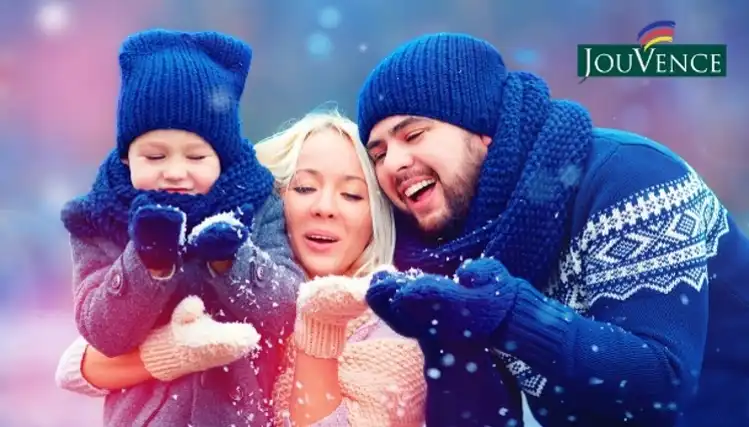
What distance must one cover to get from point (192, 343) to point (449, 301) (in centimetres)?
37

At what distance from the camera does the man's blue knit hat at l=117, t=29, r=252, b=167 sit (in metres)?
1.06

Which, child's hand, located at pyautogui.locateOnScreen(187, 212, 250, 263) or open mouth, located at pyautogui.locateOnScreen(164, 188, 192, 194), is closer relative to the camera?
child's hand, located at pyautogui.locateOnScreen(187, 212, 250, 263)

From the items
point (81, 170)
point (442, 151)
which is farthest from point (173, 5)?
point (442, 151)

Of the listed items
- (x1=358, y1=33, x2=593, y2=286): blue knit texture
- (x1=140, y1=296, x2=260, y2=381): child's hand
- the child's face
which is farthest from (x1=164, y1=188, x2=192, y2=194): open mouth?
(x1=358, y1=33, x2=593, y2=286): blue knit texture

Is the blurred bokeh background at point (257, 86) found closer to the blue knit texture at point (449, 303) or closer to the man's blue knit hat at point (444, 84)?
the man's blue knit hat at point (444, 84)

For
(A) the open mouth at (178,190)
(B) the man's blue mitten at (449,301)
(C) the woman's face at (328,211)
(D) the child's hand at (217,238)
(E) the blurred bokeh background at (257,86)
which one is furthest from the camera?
(E) the blurred bokeh background at (257,86)

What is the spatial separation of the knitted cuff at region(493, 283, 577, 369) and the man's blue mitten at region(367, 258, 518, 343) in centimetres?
1

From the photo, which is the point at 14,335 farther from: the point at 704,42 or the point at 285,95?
the point at 704,42

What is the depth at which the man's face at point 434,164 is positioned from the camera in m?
1.10

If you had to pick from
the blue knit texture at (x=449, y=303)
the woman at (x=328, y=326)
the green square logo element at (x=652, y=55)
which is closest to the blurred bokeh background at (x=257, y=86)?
the green square logo element at (x=652, y=55)

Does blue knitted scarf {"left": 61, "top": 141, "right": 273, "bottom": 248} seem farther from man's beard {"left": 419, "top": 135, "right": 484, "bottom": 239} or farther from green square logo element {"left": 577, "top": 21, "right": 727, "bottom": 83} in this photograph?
green square logo element {"left": 577, "top": 21, "right": 727, "bottom": 83}

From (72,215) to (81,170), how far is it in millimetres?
302

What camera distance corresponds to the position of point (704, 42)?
1.39 metres

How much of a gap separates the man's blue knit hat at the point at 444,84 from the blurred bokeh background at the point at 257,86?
10.6 inches
